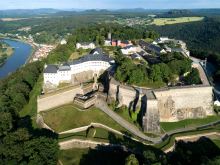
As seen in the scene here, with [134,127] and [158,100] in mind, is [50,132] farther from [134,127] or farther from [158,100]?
[158,100]

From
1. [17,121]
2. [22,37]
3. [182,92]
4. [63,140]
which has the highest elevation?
[182,92]

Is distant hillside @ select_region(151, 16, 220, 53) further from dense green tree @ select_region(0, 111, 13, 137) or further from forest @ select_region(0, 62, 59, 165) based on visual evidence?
dense green tree @ select_region(0, 111, 13, 137)

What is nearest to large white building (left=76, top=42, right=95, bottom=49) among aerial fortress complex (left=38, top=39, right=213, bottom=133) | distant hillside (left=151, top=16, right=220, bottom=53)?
aerial fortress complex (left=38, top=39, right=213, bottom=133)

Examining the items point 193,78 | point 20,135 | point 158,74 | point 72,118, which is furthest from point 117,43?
point 20,135

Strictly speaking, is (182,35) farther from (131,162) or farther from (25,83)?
(131,162)

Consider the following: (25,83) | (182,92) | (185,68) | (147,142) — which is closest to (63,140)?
(147,142)
